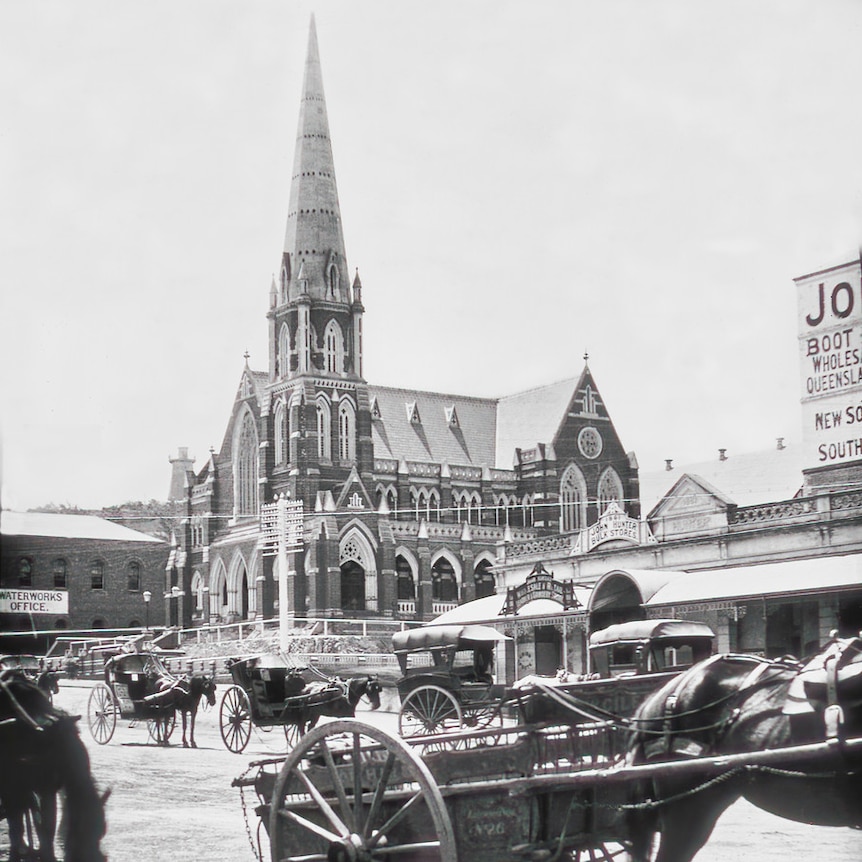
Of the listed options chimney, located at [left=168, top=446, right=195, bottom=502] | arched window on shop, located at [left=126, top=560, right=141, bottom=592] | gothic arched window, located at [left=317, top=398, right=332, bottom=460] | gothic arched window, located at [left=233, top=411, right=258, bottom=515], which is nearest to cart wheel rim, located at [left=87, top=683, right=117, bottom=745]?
arched window on shop, located at [left=126, top=560, right=141, bottom=592]

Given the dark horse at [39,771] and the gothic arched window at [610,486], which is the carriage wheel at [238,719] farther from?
the gothic arched window at [610,486]

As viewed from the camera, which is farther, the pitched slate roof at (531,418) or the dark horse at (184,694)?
the pitched slate roof at (531,418)

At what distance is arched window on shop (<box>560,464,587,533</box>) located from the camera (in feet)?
235

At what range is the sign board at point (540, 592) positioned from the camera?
1153 inches

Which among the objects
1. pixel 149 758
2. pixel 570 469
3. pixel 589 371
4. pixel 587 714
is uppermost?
pixel 589 371

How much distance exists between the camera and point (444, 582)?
216 ft

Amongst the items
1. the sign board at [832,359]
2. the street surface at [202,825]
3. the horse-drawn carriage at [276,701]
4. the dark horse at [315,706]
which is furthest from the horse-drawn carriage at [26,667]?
the dark horse at [315,706]

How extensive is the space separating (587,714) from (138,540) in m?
47.0

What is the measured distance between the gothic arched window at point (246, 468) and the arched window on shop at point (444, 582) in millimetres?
10082

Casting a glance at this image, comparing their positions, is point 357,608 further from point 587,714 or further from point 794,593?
point 587,714

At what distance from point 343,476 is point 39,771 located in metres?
57.1

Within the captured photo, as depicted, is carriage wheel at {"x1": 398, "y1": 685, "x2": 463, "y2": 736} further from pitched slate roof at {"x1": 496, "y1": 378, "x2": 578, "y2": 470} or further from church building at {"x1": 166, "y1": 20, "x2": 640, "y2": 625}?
pitched slate roof at {"x1": 496, "y1": 378, "x2": 578, "y2": 470}

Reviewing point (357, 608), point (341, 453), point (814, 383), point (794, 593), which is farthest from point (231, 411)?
point (814, 383)

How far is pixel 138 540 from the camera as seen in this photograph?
171 ft
